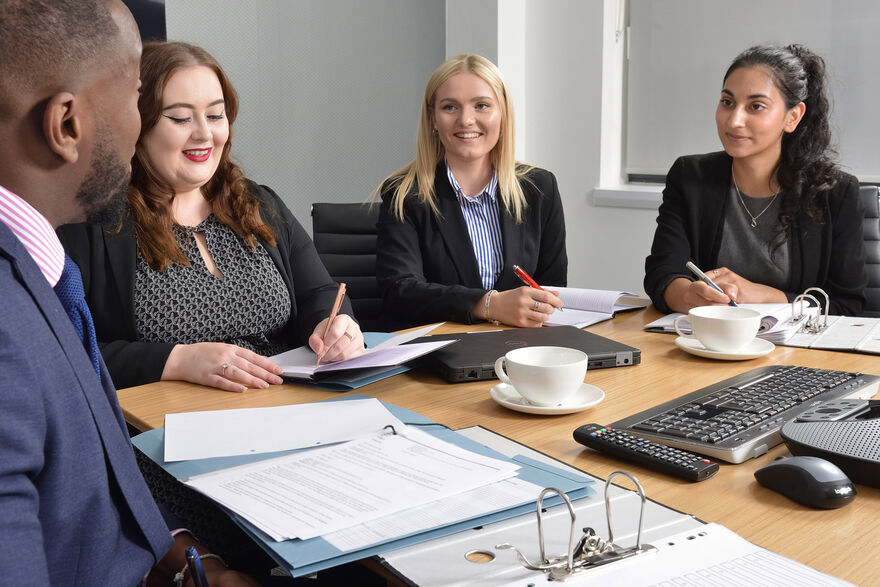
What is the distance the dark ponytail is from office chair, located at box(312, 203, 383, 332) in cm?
129

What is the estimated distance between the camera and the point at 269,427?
112cm

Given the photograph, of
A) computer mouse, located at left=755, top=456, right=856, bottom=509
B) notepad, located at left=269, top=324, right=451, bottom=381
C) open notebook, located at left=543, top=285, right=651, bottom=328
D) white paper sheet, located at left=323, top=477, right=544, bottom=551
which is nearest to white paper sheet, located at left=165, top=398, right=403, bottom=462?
notepad, located at left=269, top=324, right=451, bottom=381

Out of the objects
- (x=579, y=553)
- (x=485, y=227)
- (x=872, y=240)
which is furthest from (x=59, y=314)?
(x=872, y=240)

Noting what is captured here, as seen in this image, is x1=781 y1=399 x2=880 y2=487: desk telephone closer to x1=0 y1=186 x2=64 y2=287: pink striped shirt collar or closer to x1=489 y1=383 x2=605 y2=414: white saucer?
x1=489 y1=383 x2=605 y2=414: white saucer

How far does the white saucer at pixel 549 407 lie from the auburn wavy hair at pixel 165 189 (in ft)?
2.81

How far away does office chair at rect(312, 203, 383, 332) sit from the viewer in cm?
276

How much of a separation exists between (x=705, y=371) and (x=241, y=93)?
3.02 meters

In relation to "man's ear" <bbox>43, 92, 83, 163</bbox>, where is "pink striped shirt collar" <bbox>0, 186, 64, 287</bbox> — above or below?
below

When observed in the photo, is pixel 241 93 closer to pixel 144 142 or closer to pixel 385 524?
pixel 144 142

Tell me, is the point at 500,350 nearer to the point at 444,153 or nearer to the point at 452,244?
the point at 452,244

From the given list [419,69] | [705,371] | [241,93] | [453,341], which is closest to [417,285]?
[453,341]

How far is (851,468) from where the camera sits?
89 cm

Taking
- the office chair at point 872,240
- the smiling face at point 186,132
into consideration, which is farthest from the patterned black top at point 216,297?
the office chair at point 872,240

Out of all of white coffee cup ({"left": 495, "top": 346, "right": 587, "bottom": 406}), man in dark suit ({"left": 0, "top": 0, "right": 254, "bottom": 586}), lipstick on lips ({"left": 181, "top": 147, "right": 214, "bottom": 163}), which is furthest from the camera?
lipstick on lips ({"left": 181, "top": 147, "right": 214, "bottom": 163})
